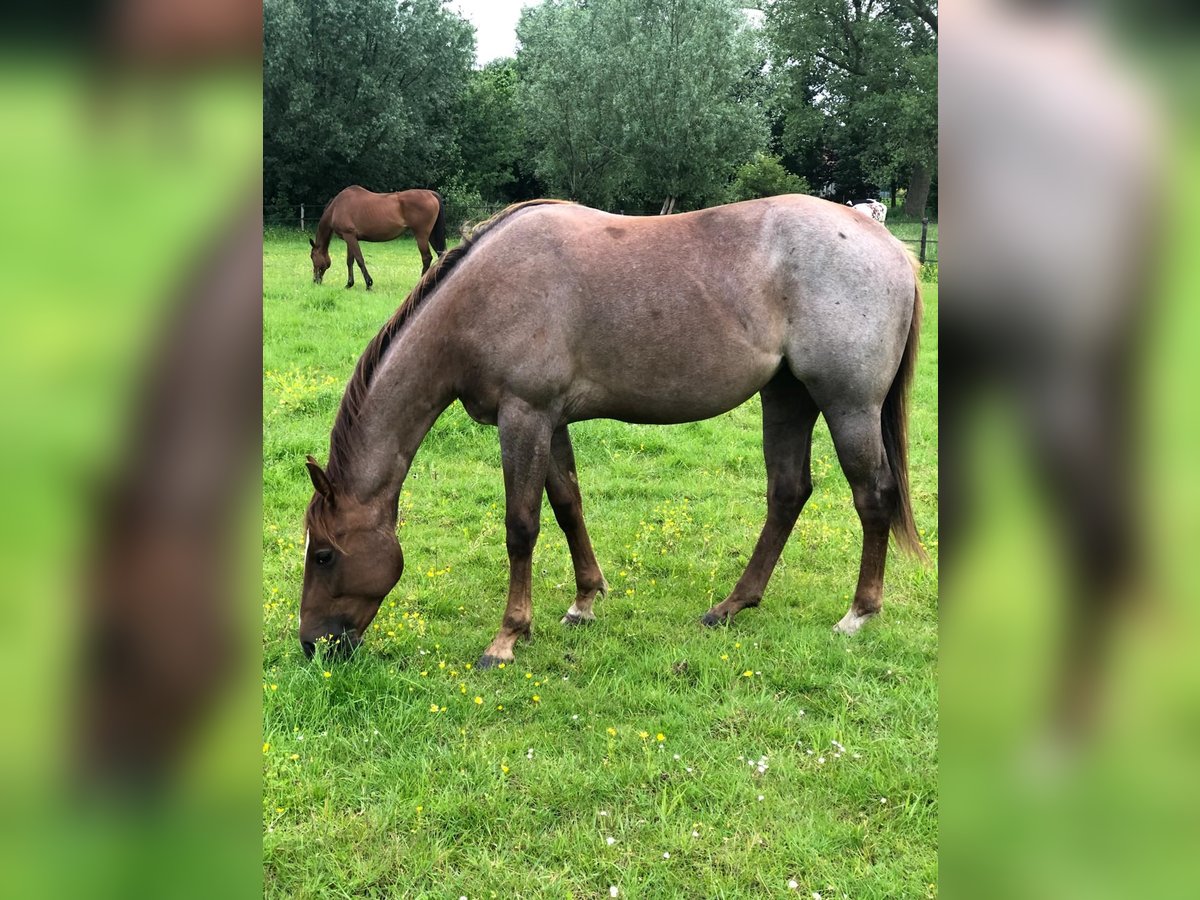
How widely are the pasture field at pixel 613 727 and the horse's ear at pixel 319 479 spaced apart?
764 millimetres

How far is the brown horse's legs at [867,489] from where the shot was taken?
4.27 metres

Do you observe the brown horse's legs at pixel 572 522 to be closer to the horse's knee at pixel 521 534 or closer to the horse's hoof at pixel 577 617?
the horse's hoof at pixel 577 617

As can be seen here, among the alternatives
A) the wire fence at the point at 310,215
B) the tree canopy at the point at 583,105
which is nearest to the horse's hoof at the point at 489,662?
the wire fence at the point at 310,215

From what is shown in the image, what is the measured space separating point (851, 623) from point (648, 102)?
2715cm

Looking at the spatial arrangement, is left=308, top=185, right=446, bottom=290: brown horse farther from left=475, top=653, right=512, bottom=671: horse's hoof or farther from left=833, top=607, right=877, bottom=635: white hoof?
left=833, top=607, right=877, bottom=635: white hoof

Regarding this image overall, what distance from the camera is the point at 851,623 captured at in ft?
14.6

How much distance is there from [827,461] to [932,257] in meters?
11.1

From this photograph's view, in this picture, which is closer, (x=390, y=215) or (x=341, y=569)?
(x=341, y=569)

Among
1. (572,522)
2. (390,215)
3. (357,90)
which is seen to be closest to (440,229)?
(390,215)

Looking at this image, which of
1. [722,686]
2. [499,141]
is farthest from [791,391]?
[499,141]

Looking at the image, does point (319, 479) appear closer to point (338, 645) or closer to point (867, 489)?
point (338, 645)

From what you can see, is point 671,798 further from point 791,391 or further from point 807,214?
point 807,214

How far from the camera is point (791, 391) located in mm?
4734

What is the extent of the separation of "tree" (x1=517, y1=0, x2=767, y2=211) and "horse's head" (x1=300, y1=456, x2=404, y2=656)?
25.6 metres
